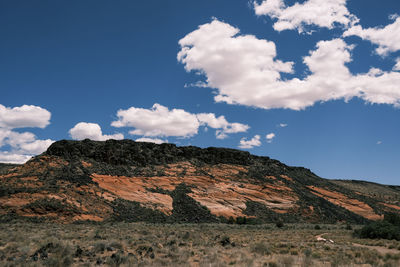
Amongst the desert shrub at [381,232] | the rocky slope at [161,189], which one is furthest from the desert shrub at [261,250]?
the rocky slope at [161,189]

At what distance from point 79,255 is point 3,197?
2691cm

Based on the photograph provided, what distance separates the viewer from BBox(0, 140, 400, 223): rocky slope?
115 feet

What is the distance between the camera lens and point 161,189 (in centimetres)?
4844

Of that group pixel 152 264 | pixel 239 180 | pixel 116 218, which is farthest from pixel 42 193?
pixel 239 180

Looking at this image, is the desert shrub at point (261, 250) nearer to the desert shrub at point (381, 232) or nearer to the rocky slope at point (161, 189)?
the desert shrub at point (381, 232)

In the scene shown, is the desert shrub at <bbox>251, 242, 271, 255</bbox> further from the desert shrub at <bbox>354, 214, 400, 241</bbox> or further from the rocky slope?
the rocky slope

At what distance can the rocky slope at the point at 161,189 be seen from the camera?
35062 millimetres

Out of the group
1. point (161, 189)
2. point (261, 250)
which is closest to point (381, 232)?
point (261, 250)

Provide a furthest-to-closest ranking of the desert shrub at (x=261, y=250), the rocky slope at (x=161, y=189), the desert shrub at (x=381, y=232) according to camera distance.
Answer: the rocky slope at (x=161, y=189) → the desert shrub at (x=381, y=232) → the desert shrub at (x=261, y=250)

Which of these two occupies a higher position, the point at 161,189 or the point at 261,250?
the point at 161,189

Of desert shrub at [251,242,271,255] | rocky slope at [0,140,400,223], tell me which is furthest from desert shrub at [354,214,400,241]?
rocky slope at [0,140,400,223]

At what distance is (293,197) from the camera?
5825 centimetres

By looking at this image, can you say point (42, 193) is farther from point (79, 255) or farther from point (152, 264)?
point (152, 264)

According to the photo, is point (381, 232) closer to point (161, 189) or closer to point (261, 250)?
point (261, 250)
